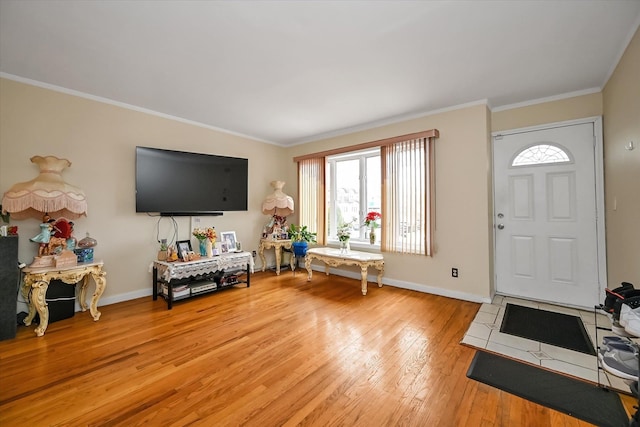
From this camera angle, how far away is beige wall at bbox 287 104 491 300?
125 inches

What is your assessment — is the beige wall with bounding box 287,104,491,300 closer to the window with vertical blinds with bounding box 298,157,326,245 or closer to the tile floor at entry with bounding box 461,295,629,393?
the tile floor at entry with bounding box 461,295,629,393

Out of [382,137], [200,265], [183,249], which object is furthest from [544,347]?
[183,249]

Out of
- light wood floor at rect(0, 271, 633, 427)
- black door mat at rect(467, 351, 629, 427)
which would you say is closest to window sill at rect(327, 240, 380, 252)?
light wood floor at rect(0, 271, 633, 427)

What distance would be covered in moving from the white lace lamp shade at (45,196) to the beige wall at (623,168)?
4.95 metres

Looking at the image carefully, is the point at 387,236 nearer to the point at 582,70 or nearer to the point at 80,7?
the point at 582,70

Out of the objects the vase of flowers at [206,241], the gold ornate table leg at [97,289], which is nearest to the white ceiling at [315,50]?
the vase of flowers at [206,241]

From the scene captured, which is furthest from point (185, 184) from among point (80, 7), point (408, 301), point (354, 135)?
point (408, 301)

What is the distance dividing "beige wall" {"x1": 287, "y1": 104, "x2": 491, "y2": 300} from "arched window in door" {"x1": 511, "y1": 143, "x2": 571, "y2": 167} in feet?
1.35

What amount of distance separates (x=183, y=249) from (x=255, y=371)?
2.18m

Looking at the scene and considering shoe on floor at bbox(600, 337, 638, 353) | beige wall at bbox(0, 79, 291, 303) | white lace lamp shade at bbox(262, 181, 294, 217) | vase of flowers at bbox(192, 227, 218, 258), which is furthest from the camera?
white lace lamp shade at bbox(262, 181, 294, 217)

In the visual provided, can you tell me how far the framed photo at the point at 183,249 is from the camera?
3.33 m

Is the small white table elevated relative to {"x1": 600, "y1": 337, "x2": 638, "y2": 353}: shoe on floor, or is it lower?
elevated

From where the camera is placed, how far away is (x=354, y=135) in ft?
14.1

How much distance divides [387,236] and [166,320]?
3014 mm
